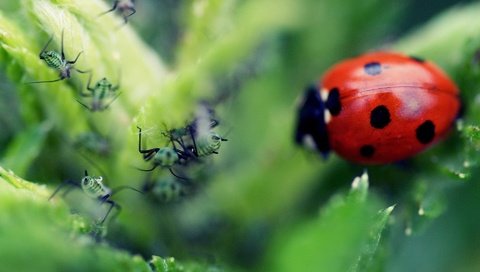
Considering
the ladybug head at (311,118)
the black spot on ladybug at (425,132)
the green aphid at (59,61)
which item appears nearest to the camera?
the green aphid at (59,61)

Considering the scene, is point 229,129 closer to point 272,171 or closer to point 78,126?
point 272,171

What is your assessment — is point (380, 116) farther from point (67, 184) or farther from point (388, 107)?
point (67, 184)

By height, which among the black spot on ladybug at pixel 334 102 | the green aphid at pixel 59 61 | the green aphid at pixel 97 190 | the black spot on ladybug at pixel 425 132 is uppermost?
the black spot on ladybug at pixel 334 102

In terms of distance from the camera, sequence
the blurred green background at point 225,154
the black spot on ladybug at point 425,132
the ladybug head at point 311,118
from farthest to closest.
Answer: the ladybug head at point 311,118 < the black spot on ladybug at point 425,132 < the blurred green background at point 225,154

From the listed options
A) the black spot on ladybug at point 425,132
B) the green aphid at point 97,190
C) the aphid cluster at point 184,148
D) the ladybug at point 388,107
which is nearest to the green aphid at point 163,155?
the aphid cluster at point 184,148

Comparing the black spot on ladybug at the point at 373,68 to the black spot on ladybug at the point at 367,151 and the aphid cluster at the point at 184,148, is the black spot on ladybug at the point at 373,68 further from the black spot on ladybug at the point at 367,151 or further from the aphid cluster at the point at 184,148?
the aphid cluster at the point at 184,148

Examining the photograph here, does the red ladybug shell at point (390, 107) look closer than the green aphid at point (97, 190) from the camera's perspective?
No

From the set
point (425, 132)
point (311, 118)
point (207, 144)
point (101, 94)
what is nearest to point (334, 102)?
point (311, 118)
